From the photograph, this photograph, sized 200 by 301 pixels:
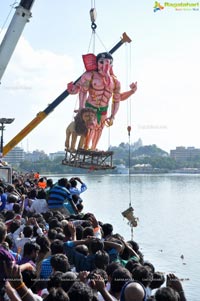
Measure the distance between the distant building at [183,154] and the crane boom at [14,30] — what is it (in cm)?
14577

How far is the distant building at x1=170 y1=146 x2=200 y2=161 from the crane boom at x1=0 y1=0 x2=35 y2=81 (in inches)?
5739

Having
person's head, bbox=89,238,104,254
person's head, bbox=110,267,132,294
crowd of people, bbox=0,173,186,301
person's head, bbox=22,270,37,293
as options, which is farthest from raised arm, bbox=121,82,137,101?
person's head, bbox=110,267,132,294

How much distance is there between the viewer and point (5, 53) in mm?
18078

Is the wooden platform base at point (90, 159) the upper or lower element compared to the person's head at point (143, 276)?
upper

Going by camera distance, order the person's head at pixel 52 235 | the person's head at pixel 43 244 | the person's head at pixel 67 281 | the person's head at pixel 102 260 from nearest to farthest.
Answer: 1. the person's head at pixel 67 281
2. the person's head at pixel 102 260
3. the person's head at pixel 43 244
4. the person's head at pixel 52 235

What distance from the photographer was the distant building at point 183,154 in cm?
16262

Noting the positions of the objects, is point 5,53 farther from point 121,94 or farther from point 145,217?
point 145,217

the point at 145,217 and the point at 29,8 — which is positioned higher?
the point at 29,8

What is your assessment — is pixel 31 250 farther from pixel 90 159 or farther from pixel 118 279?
pixel 90 159

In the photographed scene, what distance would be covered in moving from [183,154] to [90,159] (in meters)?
151

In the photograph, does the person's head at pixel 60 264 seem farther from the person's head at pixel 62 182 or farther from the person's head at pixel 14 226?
the person's head at pixel 62 182

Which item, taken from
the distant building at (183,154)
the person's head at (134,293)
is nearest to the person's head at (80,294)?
the person's head at (134,293)

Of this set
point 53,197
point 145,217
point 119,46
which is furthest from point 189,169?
point 53,197

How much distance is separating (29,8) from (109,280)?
550 inches
